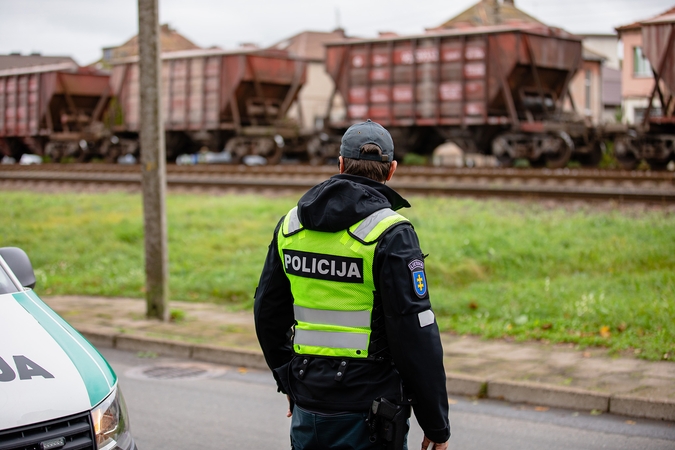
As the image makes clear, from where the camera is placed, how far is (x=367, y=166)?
297 centimetres

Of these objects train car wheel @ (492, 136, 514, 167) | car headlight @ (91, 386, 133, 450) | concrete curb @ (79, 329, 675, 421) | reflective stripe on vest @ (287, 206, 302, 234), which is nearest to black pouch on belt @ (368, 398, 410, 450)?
reflective stripe on vest @ (287, 206, 302, 234)

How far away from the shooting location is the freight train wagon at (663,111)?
58.4ft

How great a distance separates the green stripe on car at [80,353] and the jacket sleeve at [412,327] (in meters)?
1.27

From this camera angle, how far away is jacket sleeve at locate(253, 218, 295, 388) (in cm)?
317

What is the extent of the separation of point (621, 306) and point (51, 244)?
9.33 metres

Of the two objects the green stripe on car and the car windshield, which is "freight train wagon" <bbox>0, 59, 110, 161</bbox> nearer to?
the car windshield

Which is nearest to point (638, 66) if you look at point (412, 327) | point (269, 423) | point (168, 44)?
point (168, 44)

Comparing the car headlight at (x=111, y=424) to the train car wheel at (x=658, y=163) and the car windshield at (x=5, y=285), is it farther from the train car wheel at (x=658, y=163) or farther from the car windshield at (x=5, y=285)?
the train car wheel at (x=658, y=163)

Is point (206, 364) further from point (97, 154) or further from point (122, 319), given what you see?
point (97, 154)

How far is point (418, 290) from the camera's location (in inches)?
109

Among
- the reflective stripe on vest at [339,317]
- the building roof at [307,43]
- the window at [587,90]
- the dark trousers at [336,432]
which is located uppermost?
the building roof at [307,43]

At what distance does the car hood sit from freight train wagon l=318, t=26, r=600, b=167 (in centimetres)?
1700

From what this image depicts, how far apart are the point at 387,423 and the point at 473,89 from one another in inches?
768

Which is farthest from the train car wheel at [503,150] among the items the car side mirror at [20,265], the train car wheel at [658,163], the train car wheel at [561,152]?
the car side mirror at [20,265]
